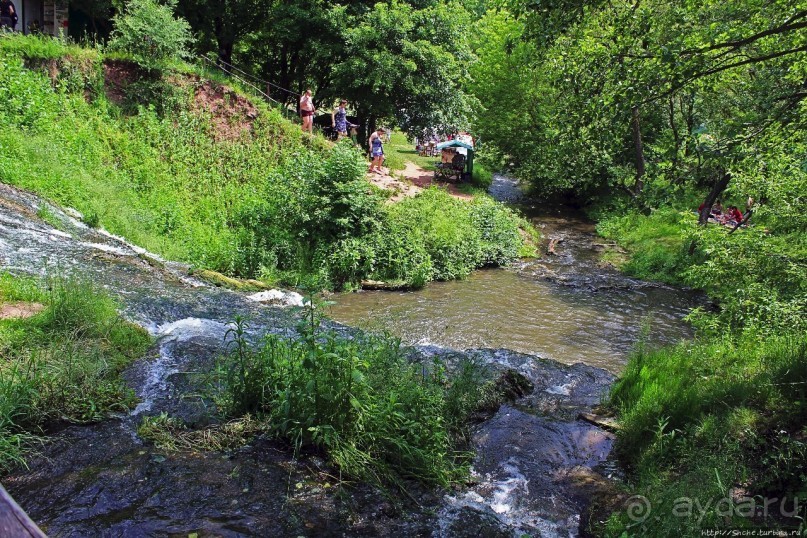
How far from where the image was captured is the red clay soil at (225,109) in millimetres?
18266

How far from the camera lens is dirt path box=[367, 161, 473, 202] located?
1988 centimetres

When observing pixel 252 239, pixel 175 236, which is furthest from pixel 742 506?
pixel 175 236

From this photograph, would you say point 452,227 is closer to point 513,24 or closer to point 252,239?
point 252,239

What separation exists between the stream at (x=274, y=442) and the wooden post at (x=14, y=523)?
2935 mm

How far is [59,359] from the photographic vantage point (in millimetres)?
5797

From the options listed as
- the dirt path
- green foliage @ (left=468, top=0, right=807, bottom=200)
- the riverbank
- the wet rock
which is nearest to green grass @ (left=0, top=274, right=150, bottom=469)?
the riverbank

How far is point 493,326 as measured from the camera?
40.3 ft

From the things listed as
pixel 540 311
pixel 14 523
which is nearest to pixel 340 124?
pixel 540 311

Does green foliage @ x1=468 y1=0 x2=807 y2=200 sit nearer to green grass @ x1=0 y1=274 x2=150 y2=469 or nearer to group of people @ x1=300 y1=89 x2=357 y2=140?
green grass @ x1=0 y1=274 x2=150 y2=469

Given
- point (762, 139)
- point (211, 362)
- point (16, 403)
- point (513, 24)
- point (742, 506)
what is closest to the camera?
point (742, 506)

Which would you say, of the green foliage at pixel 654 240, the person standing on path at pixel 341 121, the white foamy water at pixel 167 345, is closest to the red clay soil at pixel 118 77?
the person standing on path at pixel 341 121

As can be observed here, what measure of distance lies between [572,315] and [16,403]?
11.3 m

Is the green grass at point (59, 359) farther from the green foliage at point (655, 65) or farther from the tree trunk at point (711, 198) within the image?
the tree trunk at point (711, 198)

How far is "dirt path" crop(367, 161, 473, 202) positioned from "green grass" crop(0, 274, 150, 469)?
12.2 metres
